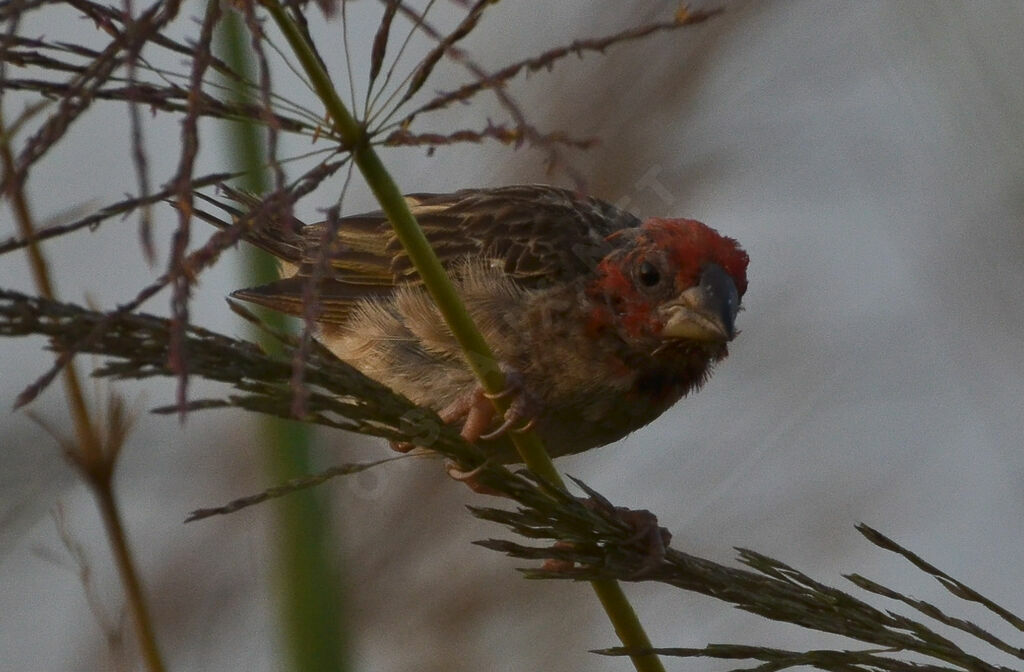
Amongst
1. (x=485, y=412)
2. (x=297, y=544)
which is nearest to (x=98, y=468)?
(x=297, y=544)

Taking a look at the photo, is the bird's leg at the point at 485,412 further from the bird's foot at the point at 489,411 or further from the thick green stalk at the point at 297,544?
the thick green stalk at the point at 297,544

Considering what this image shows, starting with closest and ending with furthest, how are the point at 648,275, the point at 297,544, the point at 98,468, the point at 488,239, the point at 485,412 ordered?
the point at 297,544 → the point at 98,468 → the point at 485,412 → the point at 648,275 → the point at 488,239

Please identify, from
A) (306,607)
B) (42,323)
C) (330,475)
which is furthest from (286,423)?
(42,323)

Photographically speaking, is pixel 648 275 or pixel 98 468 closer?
pixel 98 468

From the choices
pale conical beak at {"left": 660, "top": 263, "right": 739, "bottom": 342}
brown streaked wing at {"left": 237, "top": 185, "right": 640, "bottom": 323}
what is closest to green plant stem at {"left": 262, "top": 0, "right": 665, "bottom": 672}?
pale conical beak at {"left": 660, "top": 263, "right": 739, "bottom": 342}

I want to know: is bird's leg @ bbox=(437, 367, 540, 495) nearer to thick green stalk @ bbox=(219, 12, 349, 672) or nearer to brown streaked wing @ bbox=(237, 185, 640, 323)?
thick green stalk @ bbox=(219, 12, 349, 672)

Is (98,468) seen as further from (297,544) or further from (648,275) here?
(648,275)

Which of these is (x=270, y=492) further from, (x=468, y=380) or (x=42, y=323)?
(x=468, y=380)
